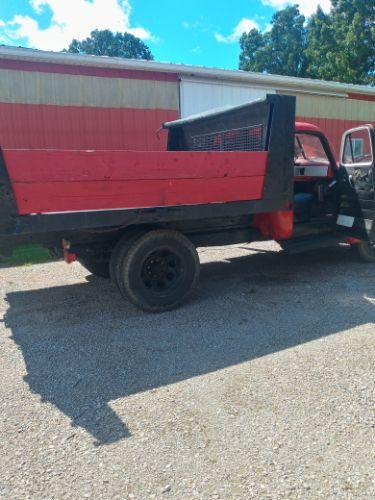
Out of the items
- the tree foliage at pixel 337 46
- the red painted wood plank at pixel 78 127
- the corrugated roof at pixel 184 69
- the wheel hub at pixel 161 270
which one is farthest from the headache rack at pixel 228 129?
the tree foliage at pixel 337 46

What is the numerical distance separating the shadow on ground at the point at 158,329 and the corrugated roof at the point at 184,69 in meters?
6.09

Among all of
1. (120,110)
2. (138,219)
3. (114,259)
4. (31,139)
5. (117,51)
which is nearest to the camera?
(138,219)

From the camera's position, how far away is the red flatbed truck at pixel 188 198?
375 centimetres

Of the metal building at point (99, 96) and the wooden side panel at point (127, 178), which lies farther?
the metal building at point (99, 96)

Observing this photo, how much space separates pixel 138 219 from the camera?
4.22 metres

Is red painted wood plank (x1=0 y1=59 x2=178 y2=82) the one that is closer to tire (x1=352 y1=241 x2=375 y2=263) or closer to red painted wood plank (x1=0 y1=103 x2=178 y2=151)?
red painted wood plank (x1=0 y1=103 x2=178 y2=151)

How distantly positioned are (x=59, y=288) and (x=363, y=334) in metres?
3.85

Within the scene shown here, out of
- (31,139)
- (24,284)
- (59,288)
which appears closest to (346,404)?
(59,288)

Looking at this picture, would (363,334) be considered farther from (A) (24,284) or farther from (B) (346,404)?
(A) (24,284)

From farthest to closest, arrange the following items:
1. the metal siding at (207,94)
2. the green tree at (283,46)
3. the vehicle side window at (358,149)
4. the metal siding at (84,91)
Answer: the green tree at (283,46) → the metal siding at (207,94) → the metal siding at (84,91) → the vehicle side window at (358,149)

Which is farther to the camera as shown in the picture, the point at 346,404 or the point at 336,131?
the point at 336,131

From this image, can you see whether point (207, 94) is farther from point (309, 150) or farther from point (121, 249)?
point (121, 249)

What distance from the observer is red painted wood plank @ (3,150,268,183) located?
3.59m

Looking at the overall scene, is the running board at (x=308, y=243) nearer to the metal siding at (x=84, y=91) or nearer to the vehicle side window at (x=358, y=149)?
the vehicle side window at (x=358, y=149)
